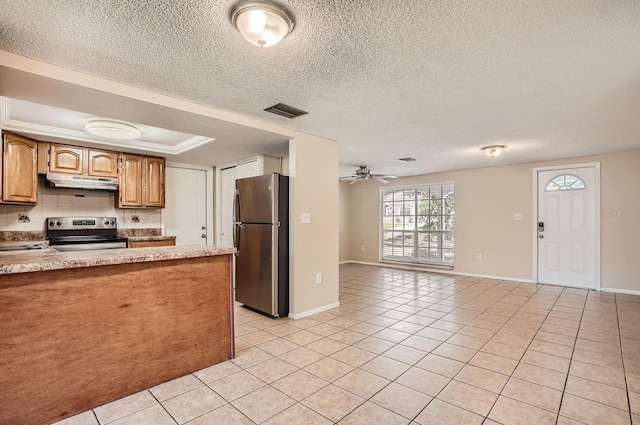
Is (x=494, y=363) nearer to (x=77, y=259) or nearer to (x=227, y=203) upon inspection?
(x=77, y=259)

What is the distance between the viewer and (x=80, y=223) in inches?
171

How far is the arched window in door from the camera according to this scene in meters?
5.19

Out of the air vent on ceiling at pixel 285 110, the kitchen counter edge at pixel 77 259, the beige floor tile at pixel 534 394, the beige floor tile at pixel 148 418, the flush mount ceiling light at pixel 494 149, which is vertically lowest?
the beige floor tile at pixel 148 418

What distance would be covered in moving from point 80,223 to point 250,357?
3.34m

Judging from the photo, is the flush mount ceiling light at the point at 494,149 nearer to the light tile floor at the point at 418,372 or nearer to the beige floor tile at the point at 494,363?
the light tile floor at the point at 418,372

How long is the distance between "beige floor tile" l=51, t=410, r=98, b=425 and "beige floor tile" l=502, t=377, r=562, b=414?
2.51 metres

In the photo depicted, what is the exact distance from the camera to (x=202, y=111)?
2.82 metres

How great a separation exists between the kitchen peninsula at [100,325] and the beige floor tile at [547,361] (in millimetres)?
2459

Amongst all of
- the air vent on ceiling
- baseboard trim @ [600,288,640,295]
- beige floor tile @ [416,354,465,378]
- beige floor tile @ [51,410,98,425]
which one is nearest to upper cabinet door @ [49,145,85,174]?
the air vent on ceiling

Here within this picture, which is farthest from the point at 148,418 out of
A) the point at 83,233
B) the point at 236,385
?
the point at 83,233

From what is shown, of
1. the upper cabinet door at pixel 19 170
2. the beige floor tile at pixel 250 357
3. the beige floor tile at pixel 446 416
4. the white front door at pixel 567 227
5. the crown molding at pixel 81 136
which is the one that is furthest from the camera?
the white front door at pixel 567 227

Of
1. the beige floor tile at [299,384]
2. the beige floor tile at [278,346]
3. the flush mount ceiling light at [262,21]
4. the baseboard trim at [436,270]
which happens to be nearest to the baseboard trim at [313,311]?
the beige floor tile at [278,346]

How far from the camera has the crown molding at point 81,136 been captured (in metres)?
3.31

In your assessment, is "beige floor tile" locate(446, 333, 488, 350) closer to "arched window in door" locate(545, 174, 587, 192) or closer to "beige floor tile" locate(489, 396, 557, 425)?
"beige floor tile" locate(489, 396, 557, 425)
